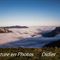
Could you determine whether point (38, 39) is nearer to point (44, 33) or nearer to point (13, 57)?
point (44, 33)

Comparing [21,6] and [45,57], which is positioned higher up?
[21,6]

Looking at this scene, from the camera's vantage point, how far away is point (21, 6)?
279 cm

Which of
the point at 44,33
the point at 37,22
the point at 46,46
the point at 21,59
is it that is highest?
the point at 37,22

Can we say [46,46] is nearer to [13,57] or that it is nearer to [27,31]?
[27,31]

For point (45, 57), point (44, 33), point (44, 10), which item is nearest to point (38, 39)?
point (44, 33)

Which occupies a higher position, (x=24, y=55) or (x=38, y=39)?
(x=38, y=39)

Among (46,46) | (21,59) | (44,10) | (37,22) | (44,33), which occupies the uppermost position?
(44,10)

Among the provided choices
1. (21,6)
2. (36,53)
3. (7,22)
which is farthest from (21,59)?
(21,6)

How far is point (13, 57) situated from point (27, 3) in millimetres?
1018

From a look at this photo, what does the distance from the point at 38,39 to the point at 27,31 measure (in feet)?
0.82

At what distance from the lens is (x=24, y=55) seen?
108 inches

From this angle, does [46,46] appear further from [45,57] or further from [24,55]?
[24,55]

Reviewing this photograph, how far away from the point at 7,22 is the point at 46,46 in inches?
33.1

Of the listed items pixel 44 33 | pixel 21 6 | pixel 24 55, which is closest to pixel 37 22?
pixel 44 33
